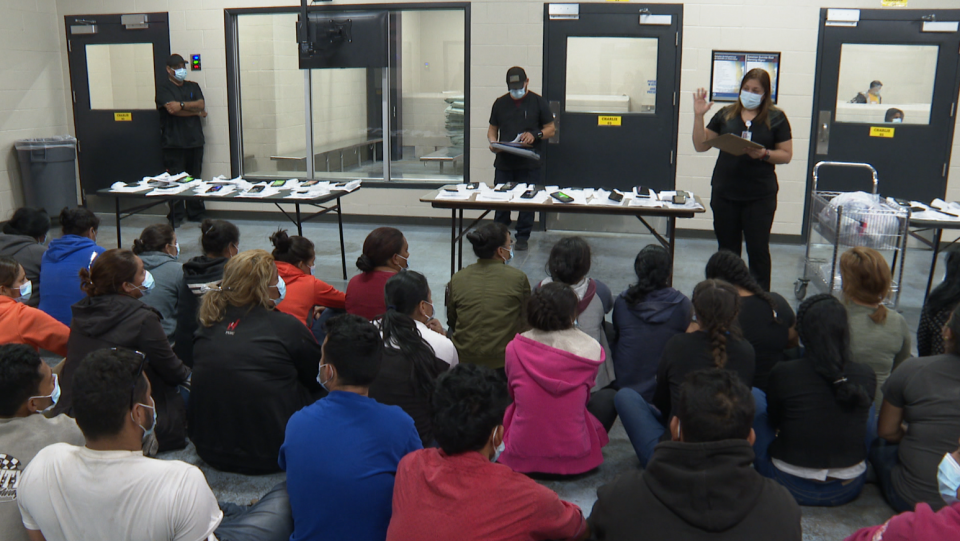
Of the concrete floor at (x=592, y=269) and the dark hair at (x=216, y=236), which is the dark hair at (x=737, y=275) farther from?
the dark hair at (x=216, y=236)

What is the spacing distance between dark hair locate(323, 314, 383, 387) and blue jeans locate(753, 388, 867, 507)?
4.40ft

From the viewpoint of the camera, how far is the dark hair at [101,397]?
1.66 metres

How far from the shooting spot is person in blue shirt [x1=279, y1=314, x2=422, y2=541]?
189 centimetres

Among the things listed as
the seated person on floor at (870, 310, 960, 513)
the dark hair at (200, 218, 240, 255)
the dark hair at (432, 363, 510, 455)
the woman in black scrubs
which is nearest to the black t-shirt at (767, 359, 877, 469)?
the seated person on floor at (870, 310, 960, 513)

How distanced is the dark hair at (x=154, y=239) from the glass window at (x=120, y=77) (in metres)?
4.86

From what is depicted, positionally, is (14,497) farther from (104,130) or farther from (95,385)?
(104,130)

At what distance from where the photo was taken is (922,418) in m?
2.38

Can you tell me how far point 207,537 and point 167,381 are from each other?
1365 mm

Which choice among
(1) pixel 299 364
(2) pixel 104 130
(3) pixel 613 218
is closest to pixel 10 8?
(2) pixel 104 130

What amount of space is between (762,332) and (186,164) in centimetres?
661

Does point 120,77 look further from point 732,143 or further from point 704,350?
point 704,350

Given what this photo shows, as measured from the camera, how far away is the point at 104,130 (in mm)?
8133

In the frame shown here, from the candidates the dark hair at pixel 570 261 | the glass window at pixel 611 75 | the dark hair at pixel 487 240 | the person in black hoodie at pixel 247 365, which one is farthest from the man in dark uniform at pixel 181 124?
the dark hair at pixel 570 261

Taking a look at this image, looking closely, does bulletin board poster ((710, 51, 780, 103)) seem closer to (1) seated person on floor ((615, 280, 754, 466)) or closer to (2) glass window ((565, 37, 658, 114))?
(2) glass window ((565, 37, 658, 114))
